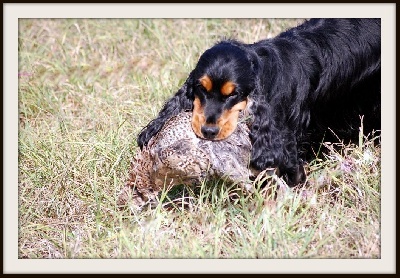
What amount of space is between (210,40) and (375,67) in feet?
7.05

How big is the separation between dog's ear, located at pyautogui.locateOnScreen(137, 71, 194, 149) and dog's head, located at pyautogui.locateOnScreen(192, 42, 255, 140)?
214 mm

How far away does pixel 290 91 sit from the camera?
452cm

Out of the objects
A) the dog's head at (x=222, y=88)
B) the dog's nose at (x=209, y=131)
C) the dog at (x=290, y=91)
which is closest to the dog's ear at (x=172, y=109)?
the dog at (x=290, y=91)

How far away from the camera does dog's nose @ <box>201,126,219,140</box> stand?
3947 mm

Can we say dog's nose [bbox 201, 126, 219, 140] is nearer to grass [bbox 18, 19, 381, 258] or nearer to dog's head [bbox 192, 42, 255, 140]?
dog's head [bbox 192, 42, 255, 140]

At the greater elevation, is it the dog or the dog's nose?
the dog

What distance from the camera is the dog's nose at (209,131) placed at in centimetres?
395

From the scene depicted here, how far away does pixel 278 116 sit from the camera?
175 inches

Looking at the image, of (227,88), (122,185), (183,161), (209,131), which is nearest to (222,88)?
(227,88)

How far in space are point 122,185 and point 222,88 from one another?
0.93m

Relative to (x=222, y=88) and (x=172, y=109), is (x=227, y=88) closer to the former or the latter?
(x=222, y=88)

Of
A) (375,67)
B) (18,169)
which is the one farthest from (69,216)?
(375,67)

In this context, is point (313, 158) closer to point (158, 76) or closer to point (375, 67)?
point (375, 67)

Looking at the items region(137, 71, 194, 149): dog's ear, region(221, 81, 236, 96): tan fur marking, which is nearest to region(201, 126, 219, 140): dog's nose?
region(221, 81, 236, 96): tan fur marking
